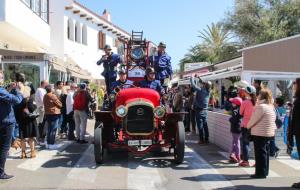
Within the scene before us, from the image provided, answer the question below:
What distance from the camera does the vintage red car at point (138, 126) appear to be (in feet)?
34.1

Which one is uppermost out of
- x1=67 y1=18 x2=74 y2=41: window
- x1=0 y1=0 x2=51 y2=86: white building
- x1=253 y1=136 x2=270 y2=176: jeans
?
x1=67 y1=18 x2=74 y2=41: window

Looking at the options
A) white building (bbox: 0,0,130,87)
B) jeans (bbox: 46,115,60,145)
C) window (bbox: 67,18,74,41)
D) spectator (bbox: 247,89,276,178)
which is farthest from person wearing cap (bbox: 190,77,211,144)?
window (bbox: 67,18,74,41)

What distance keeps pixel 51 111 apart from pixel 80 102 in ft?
4.60

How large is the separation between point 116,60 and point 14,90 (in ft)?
14.9

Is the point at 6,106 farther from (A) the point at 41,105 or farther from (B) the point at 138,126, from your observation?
(A) the point at 41,105

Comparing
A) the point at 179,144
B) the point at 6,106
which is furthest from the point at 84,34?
the point at 6,106

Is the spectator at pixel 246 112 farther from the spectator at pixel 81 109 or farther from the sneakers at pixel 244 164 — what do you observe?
the spectator at pixel 81 109

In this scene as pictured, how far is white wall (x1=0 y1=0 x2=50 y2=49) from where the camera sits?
20.6 metres

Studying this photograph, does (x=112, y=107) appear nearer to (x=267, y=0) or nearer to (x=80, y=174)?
(x=80, y=174)

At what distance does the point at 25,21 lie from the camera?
23953 mm

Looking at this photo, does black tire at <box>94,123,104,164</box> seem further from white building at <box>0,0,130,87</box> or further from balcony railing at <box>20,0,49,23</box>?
balcony railing at <box>20,0,49,23</box>

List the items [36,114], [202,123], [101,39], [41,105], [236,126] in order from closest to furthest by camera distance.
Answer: [236,126]
[36,114]
[41,105]
[202,123]
[101,39]

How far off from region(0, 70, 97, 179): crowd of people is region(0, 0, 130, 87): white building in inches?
89.8

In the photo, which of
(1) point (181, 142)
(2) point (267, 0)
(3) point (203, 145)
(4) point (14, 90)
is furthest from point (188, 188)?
(2) point (267, 0)
